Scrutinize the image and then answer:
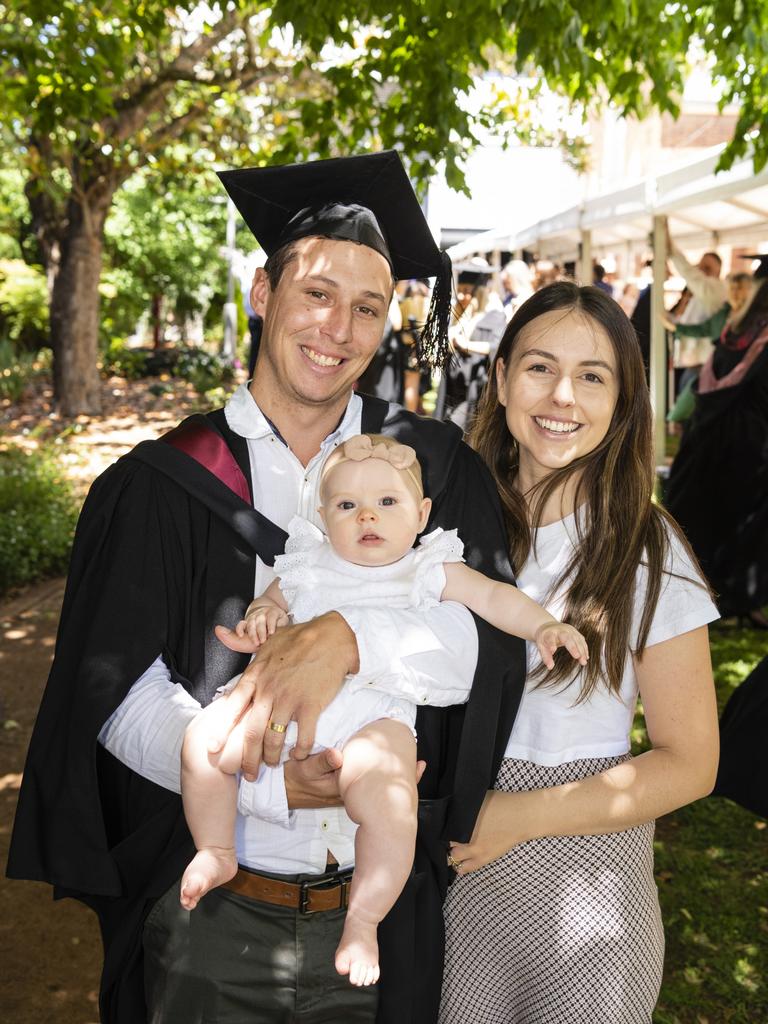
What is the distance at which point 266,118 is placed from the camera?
46.7ft

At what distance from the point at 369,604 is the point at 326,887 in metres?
0.54

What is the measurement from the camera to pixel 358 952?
1.75 m

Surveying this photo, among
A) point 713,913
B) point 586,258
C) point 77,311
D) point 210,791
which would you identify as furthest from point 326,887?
point 77,311

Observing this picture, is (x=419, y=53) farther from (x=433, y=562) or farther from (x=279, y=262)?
(x=433, y=562)

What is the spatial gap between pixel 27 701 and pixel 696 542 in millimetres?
4777

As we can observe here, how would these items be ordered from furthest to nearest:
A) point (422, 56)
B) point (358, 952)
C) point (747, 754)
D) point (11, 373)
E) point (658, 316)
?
point (11, 373), point (658, 316), point (422, 56), point (747, 754), point (358, 952)

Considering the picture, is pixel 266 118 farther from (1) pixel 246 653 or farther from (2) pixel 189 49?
(1) pixel 246 653

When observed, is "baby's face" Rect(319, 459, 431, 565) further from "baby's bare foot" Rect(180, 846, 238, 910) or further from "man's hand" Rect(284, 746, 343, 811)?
"baby's bare foot" Rect(180, 846, 238, 910)

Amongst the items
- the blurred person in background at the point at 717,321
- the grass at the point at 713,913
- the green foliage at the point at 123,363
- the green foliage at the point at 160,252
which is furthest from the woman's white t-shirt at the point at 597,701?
the green foliage at the point at 160,252

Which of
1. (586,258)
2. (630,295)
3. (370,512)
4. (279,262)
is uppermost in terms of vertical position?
(279,262)

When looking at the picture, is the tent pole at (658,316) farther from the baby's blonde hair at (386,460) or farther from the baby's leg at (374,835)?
the baby's leg at (374,835)

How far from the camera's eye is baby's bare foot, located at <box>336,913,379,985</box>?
5.66 ft

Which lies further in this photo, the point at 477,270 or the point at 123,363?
the point at 123,363

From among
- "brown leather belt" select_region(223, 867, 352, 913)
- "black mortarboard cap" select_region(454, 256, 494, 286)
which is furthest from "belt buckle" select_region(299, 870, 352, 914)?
"black mortarboard cap" select_region(454, 256, 494, 286)
